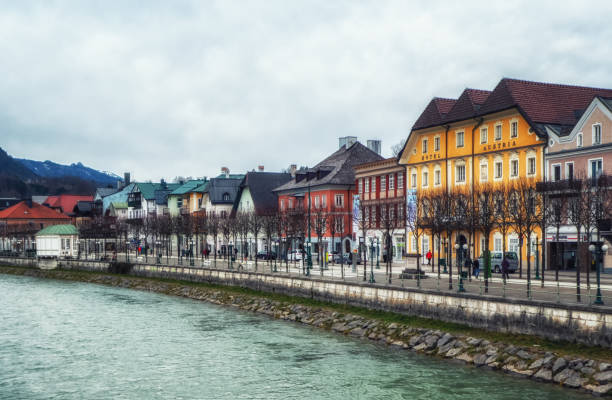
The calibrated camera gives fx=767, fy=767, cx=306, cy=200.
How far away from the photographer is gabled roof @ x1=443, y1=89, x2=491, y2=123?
6212 centimetres

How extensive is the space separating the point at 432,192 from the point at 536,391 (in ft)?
114

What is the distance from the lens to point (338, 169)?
85375mm

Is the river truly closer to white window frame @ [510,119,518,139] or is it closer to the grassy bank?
the grassy bank

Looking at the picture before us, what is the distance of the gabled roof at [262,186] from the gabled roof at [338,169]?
25.0 feet

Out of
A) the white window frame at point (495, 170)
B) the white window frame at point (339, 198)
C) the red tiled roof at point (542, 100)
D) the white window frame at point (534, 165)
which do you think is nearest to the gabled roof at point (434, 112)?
the red tiled roof at point (542, 100)

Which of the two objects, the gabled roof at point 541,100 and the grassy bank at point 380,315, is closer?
the grassy bank at point 380,315

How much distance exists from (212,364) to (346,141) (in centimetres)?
6656

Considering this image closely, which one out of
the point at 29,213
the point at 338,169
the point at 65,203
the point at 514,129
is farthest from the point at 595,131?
the point at 65,203

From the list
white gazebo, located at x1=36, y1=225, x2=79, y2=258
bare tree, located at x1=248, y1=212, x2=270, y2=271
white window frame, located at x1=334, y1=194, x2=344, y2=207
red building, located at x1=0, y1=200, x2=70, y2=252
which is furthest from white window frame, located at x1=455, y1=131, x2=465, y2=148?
red building, located at x1=0, y1=200, x2=70, y2=252

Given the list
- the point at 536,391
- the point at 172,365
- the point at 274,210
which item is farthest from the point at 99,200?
the point at 536,391

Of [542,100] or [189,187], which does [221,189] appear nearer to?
[189,187]

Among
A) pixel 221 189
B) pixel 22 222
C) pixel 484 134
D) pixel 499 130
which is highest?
pixel 499 130

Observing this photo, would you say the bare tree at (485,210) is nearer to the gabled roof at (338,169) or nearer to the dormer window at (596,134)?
the dormer window at (596,134)

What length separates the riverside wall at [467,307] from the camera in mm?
26984
